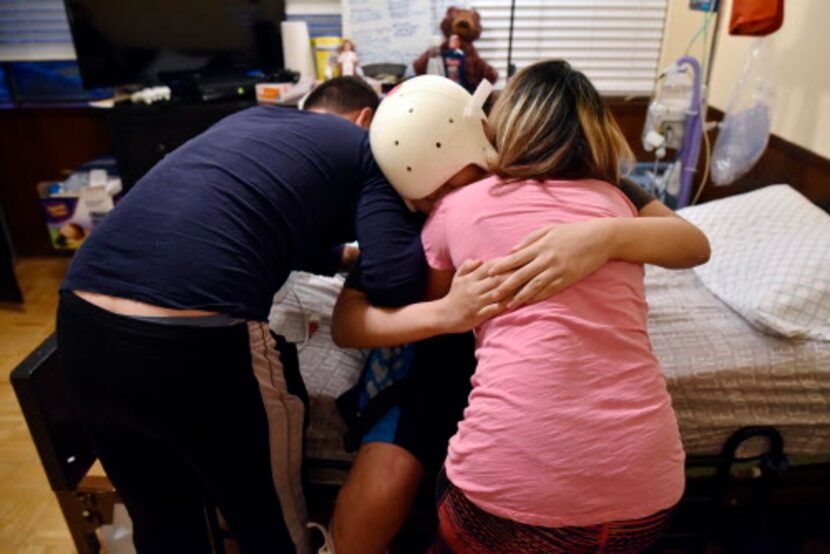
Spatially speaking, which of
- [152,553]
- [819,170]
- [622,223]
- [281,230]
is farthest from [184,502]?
[819,170]

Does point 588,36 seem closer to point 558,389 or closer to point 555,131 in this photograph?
point 555,131

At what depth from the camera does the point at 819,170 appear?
1.89 m

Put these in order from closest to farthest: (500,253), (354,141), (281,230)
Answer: (500,253)
(281,230)
(354,141)

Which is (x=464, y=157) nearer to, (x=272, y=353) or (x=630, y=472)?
(x=272, y=353)

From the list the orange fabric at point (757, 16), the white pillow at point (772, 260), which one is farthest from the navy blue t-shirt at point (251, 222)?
the orange fabric at point (757, 16)

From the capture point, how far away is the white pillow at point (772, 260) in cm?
139

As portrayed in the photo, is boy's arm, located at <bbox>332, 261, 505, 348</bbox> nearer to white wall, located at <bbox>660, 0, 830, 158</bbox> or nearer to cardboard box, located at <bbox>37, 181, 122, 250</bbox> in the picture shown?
white wall, located at <bbox>660, 0, 830, 158</bbox>

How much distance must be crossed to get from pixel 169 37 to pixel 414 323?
232 cm

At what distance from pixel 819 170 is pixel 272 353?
5.59 feet

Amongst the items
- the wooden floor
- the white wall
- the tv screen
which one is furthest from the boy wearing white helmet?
the tv screen

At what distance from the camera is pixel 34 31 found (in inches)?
118

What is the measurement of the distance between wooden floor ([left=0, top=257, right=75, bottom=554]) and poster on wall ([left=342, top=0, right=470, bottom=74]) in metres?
1.83

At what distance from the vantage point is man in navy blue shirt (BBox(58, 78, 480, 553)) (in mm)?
963

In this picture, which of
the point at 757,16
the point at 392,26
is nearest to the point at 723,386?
the point at 757,16
